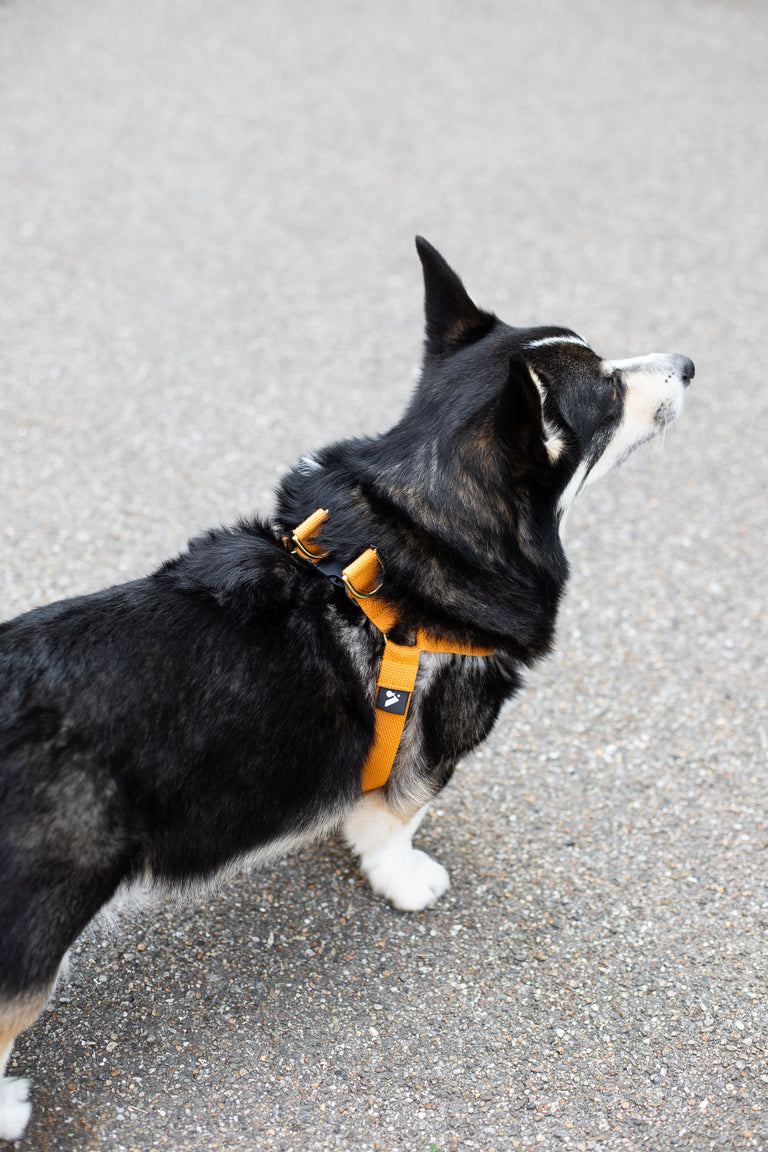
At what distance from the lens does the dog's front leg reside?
287 cm

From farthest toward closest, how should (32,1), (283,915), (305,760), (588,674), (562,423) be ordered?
(32,1) → (588,674) → (283,915) → (562,423) → (305,760)

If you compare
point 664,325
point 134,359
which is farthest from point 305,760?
point 664,325

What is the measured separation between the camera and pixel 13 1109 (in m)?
2.35

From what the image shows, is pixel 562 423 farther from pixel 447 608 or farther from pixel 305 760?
pixel 305 760

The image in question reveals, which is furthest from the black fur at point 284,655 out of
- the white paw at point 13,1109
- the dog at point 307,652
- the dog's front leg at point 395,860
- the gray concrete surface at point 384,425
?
the gray concrete surface at point 384,425

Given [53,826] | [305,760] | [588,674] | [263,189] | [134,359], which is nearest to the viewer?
[53,826]

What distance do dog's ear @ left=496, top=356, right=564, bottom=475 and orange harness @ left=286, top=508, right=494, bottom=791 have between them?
0.45 m

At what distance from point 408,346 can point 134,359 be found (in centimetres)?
151

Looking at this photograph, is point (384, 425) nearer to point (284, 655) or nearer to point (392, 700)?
point (392, 700)

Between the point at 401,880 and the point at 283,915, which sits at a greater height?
the point at 401,880

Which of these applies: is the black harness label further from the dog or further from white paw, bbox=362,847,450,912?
white paw, bbox=362,847,450,912

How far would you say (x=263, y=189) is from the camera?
21.8ft

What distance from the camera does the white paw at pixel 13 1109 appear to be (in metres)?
2.34

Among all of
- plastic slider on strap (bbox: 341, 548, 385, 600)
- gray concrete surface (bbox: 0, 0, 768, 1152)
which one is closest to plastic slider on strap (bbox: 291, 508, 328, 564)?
plastic slider on strap (bbox: 341, 548, 385, 600)
